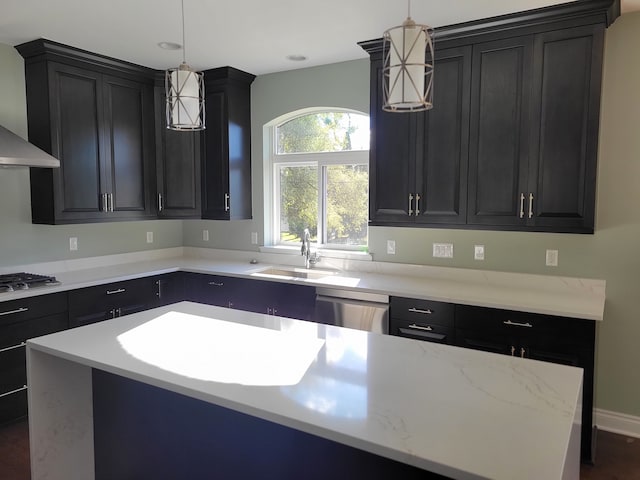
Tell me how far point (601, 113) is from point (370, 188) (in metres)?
1.53

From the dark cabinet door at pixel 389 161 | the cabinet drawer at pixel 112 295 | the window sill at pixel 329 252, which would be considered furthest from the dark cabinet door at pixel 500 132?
the cabinet drawer at pixel 112 295

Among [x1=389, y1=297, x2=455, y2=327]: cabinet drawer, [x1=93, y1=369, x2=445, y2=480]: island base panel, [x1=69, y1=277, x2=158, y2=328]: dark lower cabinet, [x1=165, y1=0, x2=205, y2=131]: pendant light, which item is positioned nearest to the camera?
[x1=93, y1=369, x2=445, y2=480]: island base panel

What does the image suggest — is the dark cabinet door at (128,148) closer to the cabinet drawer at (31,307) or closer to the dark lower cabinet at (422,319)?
the cabinet drawer at (31,307)

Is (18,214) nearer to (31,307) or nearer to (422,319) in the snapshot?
(31,307)

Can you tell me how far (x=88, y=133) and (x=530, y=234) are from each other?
3374 mm

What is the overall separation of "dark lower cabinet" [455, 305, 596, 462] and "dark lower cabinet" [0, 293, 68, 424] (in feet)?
8.92

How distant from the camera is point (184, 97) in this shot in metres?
2.11

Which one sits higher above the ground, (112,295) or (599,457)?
(112,295)

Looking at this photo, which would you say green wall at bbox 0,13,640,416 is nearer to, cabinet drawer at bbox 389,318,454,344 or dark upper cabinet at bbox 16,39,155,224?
dark upper cabinet at bbox 16,39,155,224

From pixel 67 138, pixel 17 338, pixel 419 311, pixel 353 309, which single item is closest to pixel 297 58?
pixel 67 138

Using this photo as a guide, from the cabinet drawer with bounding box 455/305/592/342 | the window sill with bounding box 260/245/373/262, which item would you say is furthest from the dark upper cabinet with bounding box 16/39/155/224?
the cabinet drawer with bounding box 455/305/592/342

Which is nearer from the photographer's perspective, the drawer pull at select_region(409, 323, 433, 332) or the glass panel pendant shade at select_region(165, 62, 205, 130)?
the glass panel pendant shade at select_region(165, 62, 205, 130)

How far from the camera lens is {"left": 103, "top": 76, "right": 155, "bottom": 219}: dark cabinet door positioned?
12.8 ft

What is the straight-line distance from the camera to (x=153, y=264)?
170 inches
